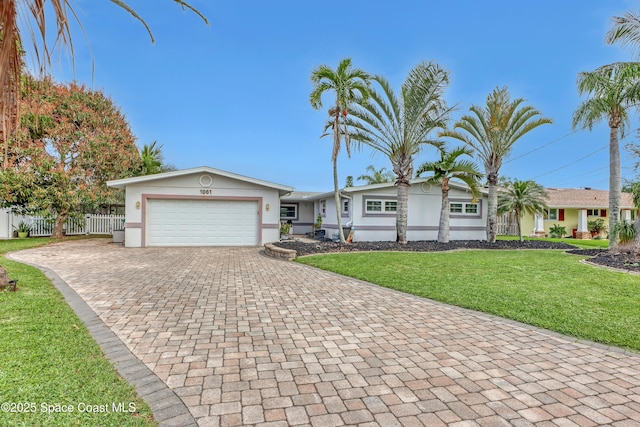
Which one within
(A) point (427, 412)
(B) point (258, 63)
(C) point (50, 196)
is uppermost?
(B) point (258, 63)

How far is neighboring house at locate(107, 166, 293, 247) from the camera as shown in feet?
45.3

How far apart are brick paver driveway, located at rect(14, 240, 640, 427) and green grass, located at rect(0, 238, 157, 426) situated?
37cm

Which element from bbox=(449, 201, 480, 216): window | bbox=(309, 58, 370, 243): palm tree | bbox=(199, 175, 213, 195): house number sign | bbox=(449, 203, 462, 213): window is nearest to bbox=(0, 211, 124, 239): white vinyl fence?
bbox=(199, 175, 213, 195): house number sign

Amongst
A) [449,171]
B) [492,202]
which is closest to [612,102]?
[492,202]

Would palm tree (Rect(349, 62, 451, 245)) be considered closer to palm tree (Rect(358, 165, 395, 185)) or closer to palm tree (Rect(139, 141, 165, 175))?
palm tree (Rect(139, 141, 165, 175))

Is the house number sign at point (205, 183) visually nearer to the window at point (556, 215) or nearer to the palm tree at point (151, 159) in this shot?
the palm tree at point (151, 159)

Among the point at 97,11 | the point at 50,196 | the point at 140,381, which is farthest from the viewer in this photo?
the point at 50,196

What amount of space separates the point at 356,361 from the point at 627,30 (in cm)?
1244

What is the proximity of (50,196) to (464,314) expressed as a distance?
17067 mm

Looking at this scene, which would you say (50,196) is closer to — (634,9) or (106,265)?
(106,265)

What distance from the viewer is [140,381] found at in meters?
3.03

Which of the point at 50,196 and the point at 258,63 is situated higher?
the point at 258,63

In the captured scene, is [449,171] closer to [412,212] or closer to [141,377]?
[412,212]

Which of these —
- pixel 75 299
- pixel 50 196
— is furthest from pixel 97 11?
pixel 50 196
